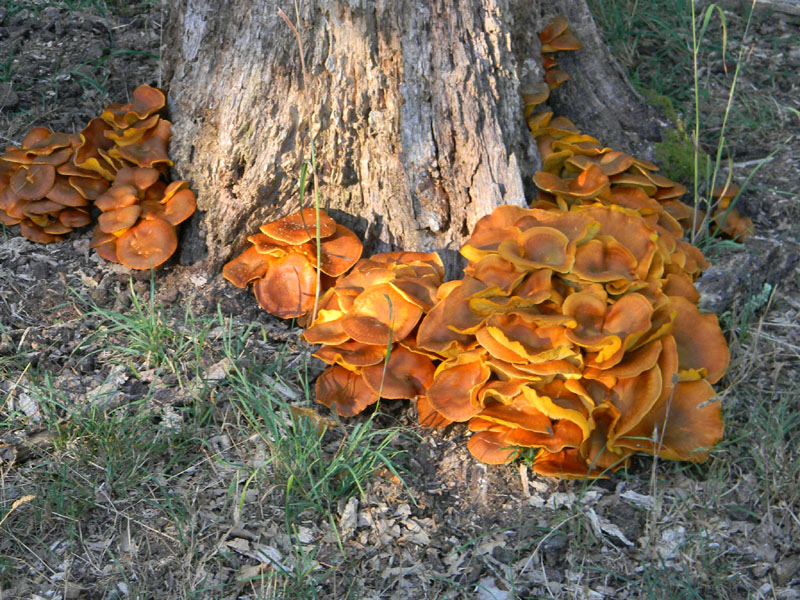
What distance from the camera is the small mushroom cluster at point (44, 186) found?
442 cm

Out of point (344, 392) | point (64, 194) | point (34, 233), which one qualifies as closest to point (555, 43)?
point (344, 392)

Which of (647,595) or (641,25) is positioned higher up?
(641,25)

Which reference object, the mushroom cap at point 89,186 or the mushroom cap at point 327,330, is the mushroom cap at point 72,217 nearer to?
the mushroom cap at point 89,186

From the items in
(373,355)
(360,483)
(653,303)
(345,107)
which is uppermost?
(345,107)

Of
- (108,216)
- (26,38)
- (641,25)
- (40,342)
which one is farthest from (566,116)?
(26,38)

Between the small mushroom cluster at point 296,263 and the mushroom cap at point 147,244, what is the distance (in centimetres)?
36

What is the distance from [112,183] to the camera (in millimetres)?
4527

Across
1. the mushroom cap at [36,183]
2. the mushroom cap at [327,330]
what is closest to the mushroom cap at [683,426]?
the mushroom cap at [327,330]

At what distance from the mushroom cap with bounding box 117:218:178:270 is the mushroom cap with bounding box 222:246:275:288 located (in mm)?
349

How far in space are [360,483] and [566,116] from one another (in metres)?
3.20

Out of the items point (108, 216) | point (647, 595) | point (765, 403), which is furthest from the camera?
point (108, 216)

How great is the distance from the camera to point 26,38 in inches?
228

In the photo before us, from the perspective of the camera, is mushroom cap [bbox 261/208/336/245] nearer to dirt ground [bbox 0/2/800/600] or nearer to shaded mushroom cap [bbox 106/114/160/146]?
dirt ground [bbox 0/2/800/600]

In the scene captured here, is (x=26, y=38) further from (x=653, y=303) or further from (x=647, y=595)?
(x=647, y=595)
